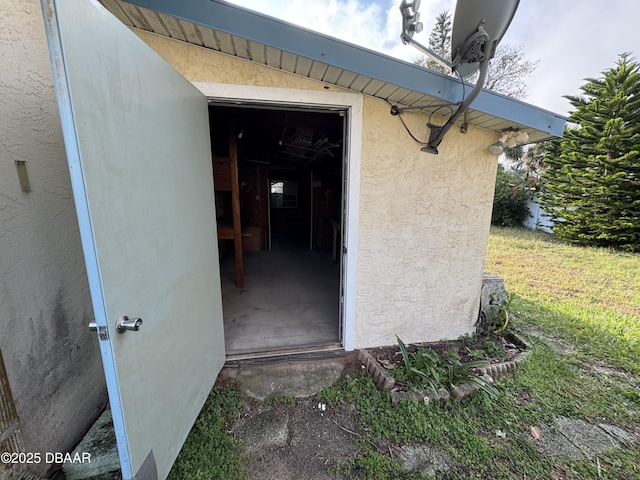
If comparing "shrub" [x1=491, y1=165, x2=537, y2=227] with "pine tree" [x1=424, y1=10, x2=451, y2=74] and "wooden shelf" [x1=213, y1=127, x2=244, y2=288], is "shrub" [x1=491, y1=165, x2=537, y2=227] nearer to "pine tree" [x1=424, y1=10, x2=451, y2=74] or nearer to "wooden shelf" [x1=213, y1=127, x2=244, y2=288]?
"pine tree" [x1=424, y1=10, x2=451, y2=74]

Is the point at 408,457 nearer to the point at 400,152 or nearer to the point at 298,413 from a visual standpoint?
the point at 298,413

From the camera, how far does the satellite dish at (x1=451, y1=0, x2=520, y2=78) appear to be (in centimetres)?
160

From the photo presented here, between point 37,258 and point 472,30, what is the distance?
115 inches

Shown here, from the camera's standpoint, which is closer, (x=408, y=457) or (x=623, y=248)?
(x=408, y=457)

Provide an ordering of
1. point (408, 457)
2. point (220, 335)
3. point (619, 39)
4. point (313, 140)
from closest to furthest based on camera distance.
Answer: point (408, 457)
point (220, 335)
point (313, 140)
point (619, 39)

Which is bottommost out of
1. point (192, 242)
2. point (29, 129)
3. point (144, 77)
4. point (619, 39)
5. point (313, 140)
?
point (192, 242)

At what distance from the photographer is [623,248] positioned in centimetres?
782

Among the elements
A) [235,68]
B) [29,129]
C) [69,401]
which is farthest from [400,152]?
[69,401]

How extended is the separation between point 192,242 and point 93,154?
2.89ft

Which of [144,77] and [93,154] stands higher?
[144,77]

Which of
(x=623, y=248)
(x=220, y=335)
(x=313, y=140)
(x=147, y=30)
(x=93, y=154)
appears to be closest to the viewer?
(x=93, y=154)

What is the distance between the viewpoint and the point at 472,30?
67.1 inches

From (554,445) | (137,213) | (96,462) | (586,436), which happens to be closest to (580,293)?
(586,436)

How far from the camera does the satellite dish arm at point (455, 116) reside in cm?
172
